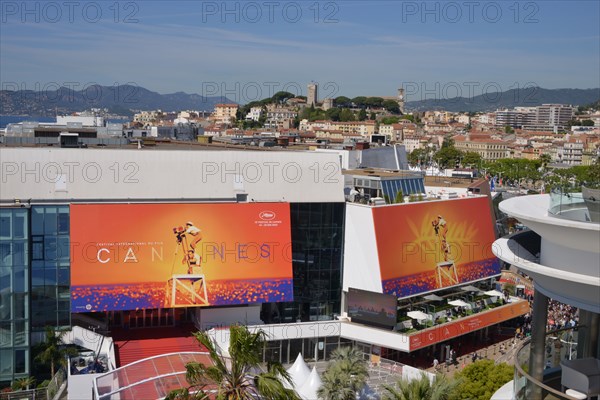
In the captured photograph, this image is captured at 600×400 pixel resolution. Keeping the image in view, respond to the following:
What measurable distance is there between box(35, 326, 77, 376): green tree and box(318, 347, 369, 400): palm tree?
9.85 m

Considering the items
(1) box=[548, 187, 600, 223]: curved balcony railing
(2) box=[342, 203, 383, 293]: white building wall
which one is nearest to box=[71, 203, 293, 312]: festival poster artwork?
(2) box=[342, 203, 383, 293]: white building wall

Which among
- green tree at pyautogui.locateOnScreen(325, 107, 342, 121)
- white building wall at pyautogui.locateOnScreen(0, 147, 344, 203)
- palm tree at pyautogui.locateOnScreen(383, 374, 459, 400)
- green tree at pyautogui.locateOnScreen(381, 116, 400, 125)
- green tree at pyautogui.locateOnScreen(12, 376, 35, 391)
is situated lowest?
green tree at pyautogui.locateOnScreen(12, 376, 35, 391)

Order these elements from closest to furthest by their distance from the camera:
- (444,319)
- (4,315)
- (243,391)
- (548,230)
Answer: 1. (548,230)
2. (243,391)
3. (4,315)
4. (444,319)

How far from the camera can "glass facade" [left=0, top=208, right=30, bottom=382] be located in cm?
2505

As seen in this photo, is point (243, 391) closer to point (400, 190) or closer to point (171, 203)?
point (171, 203)

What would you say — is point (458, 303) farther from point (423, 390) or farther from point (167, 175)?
point (423, 390)

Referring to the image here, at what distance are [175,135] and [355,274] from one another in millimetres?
52595

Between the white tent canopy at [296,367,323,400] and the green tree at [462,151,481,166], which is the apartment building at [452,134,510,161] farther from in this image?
the white tent canopy at [296,367,323,400]

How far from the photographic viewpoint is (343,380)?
838 inches

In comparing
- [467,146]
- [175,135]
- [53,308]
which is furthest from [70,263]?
[467,146]

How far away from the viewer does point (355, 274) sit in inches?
1220

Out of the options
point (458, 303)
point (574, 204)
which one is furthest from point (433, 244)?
point (574, 204)

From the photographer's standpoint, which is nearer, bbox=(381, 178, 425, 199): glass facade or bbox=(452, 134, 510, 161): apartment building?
bbox=(381, 178, 425, 199): glass facade

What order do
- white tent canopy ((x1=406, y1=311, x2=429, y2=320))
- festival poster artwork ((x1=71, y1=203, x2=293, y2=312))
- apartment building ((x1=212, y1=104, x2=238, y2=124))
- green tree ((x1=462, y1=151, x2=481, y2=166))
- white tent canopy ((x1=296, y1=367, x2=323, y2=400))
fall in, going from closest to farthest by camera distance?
1. white tent canopy ((x1=296, y1=367, x2=323, y2=400))
2. festival poster artwork ((x1=71, y1=203, x2=293, y2=312))
3. white tent canopy ((x1=406, y1=311, x2=429, y2=320))
4. green tree ((x1=462, y1=151, x2=481, y2=166))
5. apartment building ((x1=212, y1=104, x2=238, y2=124))
